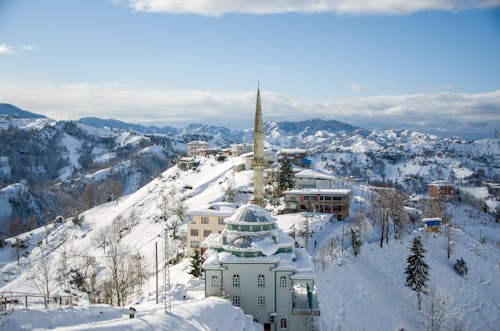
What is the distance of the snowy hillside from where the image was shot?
21.5 meters

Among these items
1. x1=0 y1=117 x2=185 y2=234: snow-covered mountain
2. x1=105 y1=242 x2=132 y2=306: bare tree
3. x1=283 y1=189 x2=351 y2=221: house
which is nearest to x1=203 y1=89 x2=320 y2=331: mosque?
x1=105 y1=242 x2=132 y2=306: bare tree

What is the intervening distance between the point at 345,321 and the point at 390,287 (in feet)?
39.4

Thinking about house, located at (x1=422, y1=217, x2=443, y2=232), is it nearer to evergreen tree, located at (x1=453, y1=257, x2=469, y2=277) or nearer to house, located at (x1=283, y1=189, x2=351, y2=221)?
evergreen tree, located at (x1=453, y1=257, x2=469, y2=277)

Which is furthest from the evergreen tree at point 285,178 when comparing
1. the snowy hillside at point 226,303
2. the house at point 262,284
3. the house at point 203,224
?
the house at point 262,284

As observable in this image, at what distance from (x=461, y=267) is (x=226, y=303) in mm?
Answer: 35048

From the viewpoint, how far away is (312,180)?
73.4 m

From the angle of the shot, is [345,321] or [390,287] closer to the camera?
[345,321]

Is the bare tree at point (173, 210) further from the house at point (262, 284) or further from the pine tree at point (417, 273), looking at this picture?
the pine tree at point (417, 273)

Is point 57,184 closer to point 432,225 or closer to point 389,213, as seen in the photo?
point 389,213

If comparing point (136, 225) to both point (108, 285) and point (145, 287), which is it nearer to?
point (145, 287)

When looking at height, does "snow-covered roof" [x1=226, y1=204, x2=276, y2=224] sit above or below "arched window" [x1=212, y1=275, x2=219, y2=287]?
above

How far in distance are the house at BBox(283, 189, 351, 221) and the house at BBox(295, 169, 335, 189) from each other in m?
12.2

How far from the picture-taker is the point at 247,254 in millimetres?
28781

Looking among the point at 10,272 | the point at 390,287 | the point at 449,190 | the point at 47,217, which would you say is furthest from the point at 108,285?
the point at 449,190
